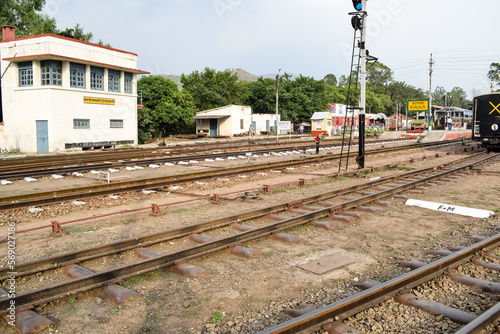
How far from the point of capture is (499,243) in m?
6.24

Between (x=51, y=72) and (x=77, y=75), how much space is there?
1.94m

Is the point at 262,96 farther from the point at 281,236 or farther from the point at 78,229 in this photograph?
the point at 281,236

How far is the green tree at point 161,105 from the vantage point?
41281 mm

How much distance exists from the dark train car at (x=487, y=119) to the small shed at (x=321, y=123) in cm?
1964

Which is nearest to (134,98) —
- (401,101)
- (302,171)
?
(302,171)

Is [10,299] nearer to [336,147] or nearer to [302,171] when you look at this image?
[302,171]

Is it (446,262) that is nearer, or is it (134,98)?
(446,262)

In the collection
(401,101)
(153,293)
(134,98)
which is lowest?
(153,293)

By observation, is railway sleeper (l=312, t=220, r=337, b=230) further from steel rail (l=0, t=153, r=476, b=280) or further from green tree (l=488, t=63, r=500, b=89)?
green tree (l=488, t=63, r=500, b=89)

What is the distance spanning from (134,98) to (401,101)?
105m

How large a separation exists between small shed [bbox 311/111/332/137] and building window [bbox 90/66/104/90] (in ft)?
72.7

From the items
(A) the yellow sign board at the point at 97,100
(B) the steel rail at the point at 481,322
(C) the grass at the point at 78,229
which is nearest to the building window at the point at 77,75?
(A) the yellow sign board at the point at 97,100

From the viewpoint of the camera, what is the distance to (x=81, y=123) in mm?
28531

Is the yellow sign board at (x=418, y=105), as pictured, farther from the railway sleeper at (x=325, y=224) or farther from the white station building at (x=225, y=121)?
the railway sleeper at (x=325, y=224)
